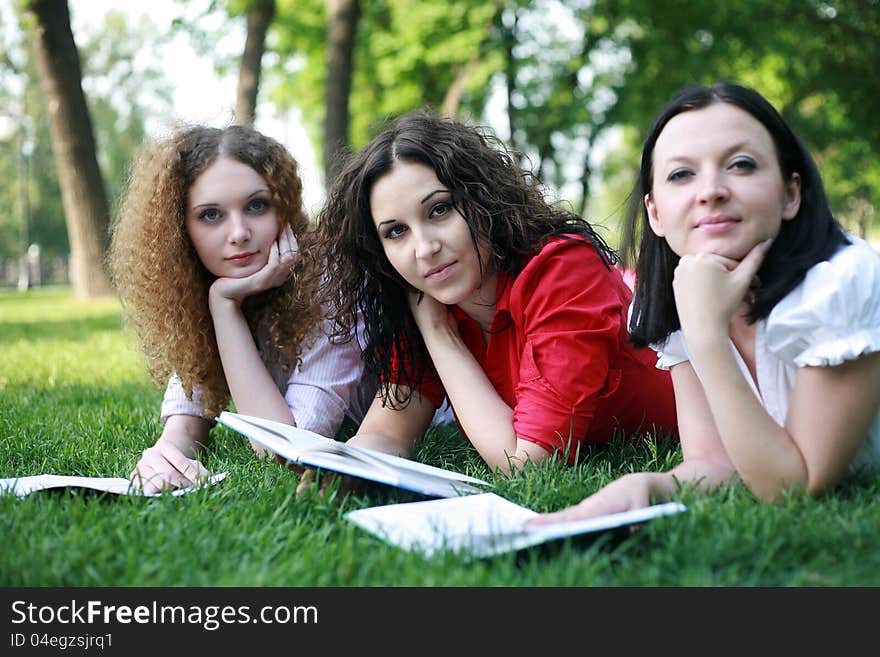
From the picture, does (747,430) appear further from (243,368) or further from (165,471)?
(243,368)

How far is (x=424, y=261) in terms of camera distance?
2.86 m

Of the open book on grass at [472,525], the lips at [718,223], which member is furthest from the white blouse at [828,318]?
the open book on grass at [472,525]

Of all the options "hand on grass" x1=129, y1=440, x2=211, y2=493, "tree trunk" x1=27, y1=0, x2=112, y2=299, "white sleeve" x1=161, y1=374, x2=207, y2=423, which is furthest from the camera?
"tree trunk" x1=27, y1=0, x2=112, y2=299

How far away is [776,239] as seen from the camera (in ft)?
7.65

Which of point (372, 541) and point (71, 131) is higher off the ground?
point (71, 131)

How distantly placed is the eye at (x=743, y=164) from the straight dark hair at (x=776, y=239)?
0.10 m

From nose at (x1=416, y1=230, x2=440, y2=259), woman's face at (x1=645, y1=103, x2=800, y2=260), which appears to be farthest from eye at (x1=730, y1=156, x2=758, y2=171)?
nose at (x1=416, y1=230, x2=440, y2=259)

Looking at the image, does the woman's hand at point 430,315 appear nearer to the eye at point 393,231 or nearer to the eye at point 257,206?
the eye at point 393,231

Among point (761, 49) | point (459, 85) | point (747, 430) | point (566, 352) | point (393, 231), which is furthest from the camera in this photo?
point (459, 85)

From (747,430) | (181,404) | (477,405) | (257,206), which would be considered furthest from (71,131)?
(747,430)

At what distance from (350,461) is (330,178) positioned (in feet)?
6.37

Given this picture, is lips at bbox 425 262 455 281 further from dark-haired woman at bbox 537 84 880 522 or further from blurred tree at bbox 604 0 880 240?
blurred tree at bbox 604 0 880 240

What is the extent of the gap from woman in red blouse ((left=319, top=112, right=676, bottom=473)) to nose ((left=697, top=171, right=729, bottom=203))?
0.68m

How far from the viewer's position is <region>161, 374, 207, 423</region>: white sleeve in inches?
140
